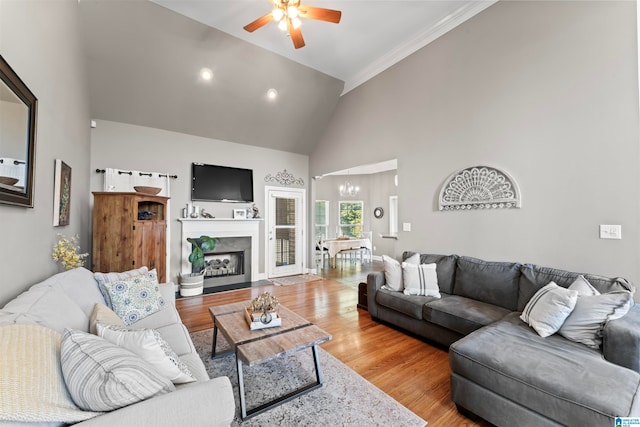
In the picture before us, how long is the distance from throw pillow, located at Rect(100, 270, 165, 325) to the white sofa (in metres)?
0.09

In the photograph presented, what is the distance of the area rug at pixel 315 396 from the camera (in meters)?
1.69

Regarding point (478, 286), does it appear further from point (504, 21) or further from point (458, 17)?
point (458, 17)

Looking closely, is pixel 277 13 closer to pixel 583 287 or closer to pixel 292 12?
pixel 292 12

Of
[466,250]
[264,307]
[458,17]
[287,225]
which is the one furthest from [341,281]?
[458,17]

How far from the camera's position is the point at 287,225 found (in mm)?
5992

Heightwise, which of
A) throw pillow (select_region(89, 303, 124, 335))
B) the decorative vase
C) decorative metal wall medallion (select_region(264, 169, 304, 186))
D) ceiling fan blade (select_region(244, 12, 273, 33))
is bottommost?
the decorative vase

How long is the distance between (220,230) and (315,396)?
380 centimetres

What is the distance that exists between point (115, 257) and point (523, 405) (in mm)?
4146

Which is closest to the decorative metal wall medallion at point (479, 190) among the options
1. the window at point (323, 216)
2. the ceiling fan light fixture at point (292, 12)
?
the ceiling fan light fixture at point (292, 12)

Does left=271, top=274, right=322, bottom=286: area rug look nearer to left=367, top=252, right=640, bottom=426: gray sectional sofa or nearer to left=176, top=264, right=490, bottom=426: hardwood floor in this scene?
left=176, top=264, right=490, bottom=426: hardwood floor

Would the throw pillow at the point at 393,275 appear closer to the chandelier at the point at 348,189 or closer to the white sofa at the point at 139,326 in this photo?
the white sofa at the point at 139,326

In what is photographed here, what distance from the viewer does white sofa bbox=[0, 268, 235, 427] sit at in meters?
0.92

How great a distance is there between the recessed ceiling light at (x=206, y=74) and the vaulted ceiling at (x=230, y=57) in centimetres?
7

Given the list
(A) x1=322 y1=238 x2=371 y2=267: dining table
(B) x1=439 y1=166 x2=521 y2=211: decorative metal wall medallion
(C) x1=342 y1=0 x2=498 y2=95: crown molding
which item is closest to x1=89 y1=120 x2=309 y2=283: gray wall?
(A) x1=322 y1=238 x2=371 y2=267: dining table
